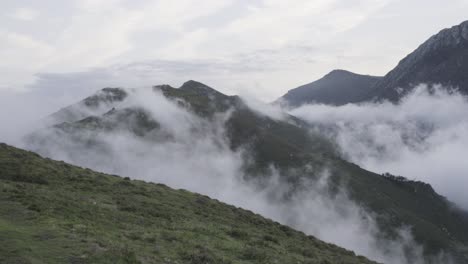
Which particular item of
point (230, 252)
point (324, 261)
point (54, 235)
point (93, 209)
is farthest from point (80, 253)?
point (324, 261)

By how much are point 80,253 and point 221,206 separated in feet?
118

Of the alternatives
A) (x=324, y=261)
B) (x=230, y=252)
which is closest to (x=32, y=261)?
(x=230, y=252)

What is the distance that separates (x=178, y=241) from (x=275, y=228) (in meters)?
22.7

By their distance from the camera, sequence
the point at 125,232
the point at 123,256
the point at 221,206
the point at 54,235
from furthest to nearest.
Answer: the point at 221,206
the point at 125,232
the point at 54,235
the point at 123,256

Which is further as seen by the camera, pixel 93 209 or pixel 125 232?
pixel 93 209

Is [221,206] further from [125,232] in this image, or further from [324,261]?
[125,232]

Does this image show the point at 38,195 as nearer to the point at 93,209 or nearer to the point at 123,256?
the point at 93,209

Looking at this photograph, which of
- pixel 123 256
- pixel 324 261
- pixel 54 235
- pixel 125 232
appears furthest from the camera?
pixel 324 261

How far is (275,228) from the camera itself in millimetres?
52219

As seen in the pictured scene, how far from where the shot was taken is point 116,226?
3350 centimetres

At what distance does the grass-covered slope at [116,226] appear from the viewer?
78.4ft

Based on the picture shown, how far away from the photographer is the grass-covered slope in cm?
2389

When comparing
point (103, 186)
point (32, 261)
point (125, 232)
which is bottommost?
point (32, 261)

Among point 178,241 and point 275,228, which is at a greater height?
point 275,228
